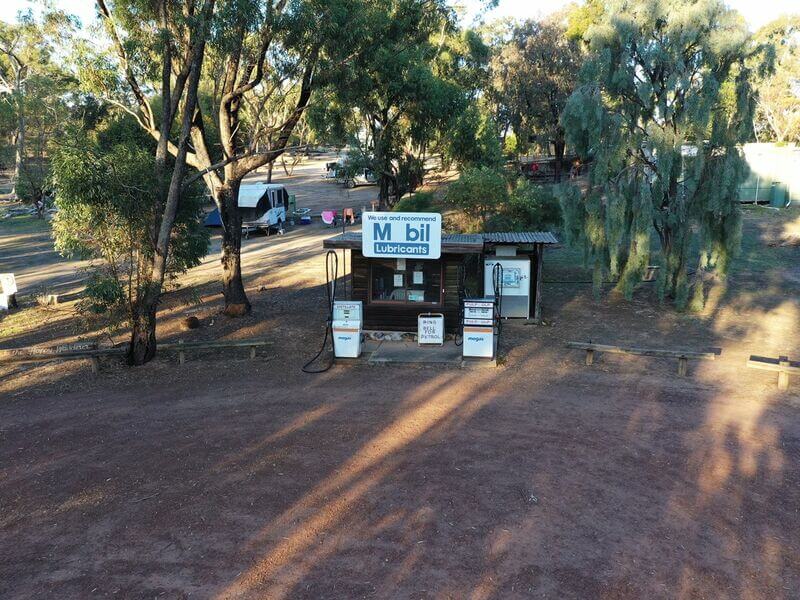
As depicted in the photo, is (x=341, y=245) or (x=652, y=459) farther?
(x=341, y=245)

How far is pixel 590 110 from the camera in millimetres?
16172

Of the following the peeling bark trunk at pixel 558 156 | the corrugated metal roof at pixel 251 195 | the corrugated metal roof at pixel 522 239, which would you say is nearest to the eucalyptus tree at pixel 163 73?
the corrugated metal roof at pixel 522 239

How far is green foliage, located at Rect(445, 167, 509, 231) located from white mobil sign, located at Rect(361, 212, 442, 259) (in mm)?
8505

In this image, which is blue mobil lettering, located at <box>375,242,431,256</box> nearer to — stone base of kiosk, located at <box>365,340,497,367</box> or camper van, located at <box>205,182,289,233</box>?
stone base of kiosk, located at <box>365,340,497,367</box>

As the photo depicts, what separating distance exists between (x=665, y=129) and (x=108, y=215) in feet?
44.2

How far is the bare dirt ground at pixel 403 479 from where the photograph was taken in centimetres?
584

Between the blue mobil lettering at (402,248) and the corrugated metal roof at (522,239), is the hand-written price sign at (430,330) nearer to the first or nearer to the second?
the blue mobil lettering at (402,248)

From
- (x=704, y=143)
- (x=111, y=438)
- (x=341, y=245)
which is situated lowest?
(x=111, y=438)

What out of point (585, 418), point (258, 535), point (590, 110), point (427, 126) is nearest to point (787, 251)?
point (590, 110)

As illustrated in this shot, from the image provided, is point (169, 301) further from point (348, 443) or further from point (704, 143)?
point (704, 143)

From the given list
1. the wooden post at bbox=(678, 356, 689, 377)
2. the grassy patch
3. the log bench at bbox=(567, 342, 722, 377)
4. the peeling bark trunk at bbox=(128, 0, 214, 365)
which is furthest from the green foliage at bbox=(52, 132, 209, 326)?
the grassy patch

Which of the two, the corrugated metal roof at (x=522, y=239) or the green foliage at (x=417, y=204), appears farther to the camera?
the green foliage at (x=417, y=204)

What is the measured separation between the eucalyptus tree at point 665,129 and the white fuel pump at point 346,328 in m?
7.81

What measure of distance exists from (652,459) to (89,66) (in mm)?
14551
